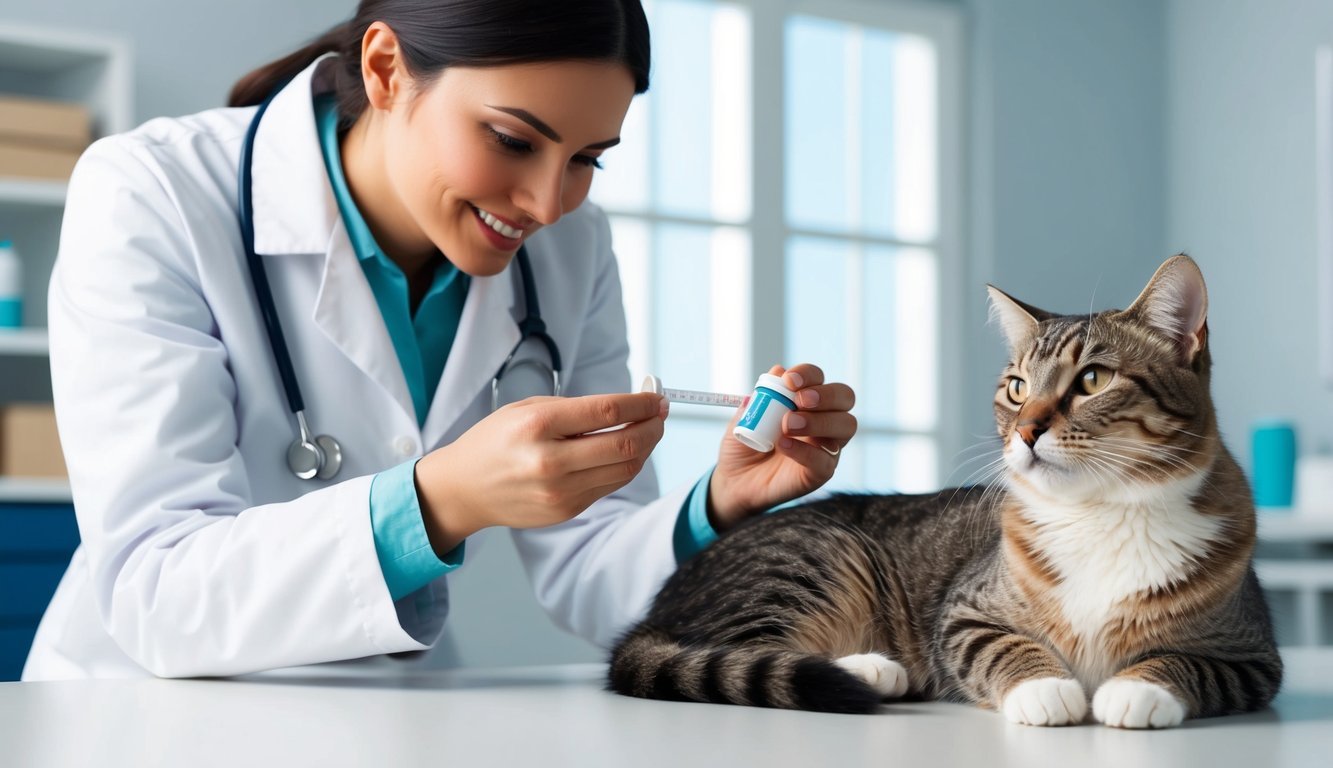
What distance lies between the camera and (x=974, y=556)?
1.18 meters

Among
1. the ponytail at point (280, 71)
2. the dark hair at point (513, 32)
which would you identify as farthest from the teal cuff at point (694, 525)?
the ponytail at point (280, 71)

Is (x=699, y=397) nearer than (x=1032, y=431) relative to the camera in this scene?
No

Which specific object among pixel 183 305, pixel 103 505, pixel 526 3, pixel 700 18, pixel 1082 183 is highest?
pixel 700 18

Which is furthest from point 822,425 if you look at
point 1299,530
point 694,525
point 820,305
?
point 820,305

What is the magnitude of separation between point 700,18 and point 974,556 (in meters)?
3.34

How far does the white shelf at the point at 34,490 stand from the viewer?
8.48 feet

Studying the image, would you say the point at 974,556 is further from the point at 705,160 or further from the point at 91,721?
the point at 705,160

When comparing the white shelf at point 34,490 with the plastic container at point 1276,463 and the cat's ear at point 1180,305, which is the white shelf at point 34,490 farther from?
the plastic container at point 1276,463

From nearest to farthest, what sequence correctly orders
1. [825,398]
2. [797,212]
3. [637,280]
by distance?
[825,398], [637,280], [797,212]

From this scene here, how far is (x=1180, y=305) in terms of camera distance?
3.23 ft

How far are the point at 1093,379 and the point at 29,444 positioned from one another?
2.48m

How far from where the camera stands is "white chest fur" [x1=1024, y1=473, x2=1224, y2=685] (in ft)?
3.16

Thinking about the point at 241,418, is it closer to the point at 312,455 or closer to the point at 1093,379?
the point at 312,455

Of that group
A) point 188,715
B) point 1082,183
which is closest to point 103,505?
point 188,715
